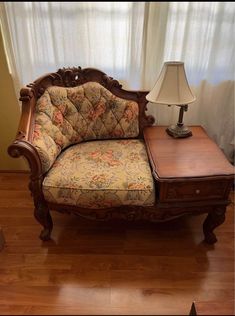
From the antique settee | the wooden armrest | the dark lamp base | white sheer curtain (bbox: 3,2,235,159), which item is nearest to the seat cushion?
the antique settee

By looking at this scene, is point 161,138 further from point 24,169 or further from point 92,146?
point 24,169

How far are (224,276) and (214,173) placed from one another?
0.58 m

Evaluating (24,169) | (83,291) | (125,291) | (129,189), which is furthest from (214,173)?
(24,169)

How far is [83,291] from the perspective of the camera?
126 cm

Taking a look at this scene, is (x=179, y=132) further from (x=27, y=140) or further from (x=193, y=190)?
(x=27, y=140)

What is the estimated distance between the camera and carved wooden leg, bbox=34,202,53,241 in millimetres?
1408

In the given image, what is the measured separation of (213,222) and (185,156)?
16.9 inches

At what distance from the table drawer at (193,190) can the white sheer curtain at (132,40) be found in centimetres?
75

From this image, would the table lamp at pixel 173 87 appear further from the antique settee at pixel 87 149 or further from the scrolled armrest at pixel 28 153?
the scrolled armrest at pixel 28 153

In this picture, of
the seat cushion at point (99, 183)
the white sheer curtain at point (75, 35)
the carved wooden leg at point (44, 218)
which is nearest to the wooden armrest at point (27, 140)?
the seat cushion at point (99, 183)

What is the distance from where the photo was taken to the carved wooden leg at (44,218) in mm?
1408

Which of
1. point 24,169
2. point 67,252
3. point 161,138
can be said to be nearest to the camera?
point 67,252

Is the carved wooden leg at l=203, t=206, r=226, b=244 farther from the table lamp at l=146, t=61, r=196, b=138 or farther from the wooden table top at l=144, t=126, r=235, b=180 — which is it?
the table lamp at l=146, t=61, r=196, b=138

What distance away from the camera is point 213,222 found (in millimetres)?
1451
